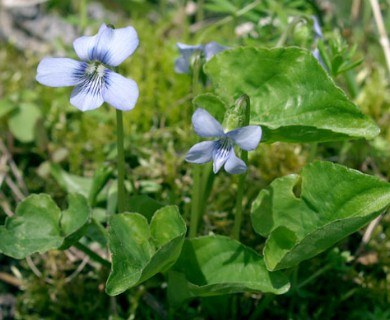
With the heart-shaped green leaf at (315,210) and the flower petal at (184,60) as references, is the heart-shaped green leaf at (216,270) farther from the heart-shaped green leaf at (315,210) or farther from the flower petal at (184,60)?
the flower petal at (184,60)

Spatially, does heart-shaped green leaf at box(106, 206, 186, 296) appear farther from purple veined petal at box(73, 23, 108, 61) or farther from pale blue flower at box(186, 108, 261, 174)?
purple veined petal at box(73, 23, 108, 61)

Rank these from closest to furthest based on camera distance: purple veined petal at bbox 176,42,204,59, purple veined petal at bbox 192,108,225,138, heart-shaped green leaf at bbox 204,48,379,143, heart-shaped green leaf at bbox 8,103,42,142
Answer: purple veined petal at bbox 192,108,225,138, heart-shaped green leaf at bbox 204,48,379,143, purple veined petal at bbox 176,42,204,59, heart-shaped green leaf at bbox 8,103,42,142

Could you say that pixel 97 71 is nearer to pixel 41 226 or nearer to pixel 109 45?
pixel 109 45

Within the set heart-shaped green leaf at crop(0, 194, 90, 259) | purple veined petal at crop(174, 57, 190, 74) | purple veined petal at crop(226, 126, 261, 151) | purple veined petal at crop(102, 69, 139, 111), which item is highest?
purple veined petal at crop(102, 69, 139, 111)

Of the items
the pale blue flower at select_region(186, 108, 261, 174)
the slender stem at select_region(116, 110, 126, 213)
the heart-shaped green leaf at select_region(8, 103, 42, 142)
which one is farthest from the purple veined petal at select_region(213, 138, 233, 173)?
the heart-shaped green leaf at select_region(8, 103, 42, 142)

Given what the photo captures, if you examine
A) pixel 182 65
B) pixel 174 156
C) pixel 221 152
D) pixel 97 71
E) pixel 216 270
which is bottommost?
pixel 174 156

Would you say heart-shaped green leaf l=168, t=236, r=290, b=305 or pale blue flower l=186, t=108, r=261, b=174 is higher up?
pale blue flower l=186, t=108, r=261, b=174

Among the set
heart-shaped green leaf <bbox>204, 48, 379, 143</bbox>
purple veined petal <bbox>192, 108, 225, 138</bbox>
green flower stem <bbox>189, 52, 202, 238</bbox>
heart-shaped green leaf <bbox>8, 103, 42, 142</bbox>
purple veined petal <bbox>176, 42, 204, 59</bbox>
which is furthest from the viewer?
heart-shaped green leaf <bbox>8, 103, 42, 142</bbox>

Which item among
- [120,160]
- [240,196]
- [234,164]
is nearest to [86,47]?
[120,160]
